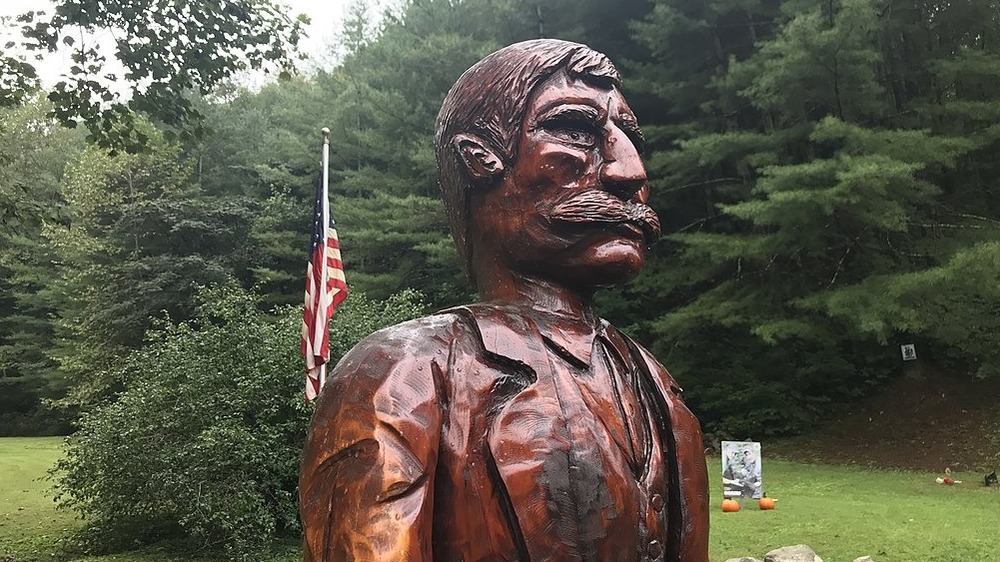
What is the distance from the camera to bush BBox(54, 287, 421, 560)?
25.9 feet

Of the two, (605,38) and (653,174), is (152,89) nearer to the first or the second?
(653,174)

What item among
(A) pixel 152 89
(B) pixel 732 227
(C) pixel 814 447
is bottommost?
(C) pixel 814 447

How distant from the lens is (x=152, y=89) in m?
7.38

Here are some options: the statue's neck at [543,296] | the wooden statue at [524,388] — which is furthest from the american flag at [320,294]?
the statue's neck at [543,296]

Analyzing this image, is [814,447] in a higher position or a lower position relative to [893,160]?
lower

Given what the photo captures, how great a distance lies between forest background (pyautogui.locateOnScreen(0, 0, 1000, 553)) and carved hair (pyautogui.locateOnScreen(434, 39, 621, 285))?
6.31 m

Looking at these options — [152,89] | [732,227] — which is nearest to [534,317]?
[152,89]

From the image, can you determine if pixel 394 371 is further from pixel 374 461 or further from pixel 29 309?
pixel 29 309

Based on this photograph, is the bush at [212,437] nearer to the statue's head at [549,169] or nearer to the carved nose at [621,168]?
the statue's head at [549,169]

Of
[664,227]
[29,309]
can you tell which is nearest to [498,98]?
[664,227]

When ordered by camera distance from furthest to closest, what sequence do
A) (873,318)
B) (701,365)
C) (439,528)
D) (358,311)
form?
(701,365) < (873,318) < (358,311) < (439,528)

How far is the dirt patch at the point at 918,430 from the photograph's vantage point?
41.3 feet

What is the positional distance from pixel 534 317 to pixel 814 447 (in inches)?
546

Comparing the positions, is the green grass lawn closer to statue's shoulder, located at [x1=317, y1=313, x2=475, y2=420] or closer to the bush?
the bush
